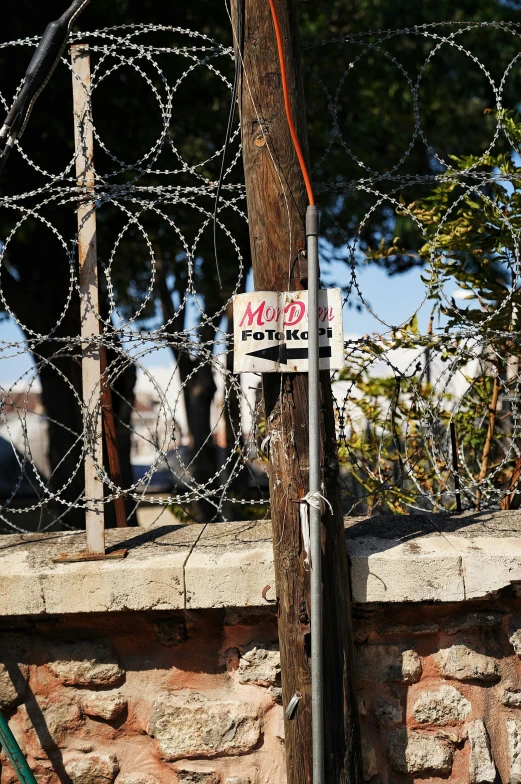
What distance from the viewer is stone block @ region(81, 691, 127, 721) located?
10.4 feet

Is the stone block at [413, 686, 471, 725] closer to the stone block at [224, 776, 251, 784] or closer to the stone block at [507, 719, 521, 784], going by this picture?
the stone block at [507, 719, 521, 784]

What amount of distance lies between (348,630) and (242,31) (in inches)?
85.4

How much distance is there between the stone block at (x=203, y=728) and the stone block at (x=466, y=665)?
0.75m

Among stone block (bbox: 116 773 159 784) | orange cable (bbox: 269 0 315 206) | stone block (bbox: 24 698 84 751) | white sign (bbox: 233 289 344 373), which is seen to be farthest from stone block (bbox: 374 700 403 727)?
orange cable (bbox: 269 0 315 206)

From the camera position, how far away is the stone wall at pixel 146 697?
122 inches

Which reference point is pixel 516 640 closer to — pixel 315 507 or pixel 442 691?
pixel 442 691

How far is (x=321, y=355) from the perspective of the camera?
278 cm

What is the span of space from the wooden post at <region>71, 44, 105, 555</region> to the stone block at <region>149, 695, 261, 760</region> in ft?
2.24

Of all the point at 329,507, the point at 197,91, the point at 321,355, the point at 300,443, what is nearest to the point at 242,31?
the point at 321,355

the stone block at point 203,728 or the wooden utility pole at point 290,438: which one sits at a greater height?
the wooden utility pole at point 290,438

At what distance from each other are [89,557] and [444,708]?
4.83 ft

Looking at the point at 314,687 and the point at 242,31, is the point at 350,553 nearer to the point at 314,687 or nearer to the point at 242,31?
the point at 314,687

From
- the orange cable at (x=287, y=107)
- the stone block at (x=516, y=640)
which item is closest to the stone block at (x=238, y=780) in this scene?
the stone block at (x=516, y=640)

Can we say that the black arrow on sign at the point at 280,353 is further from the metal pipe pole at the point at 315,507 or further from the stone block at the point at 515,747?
the stone block at the point at 515,747
